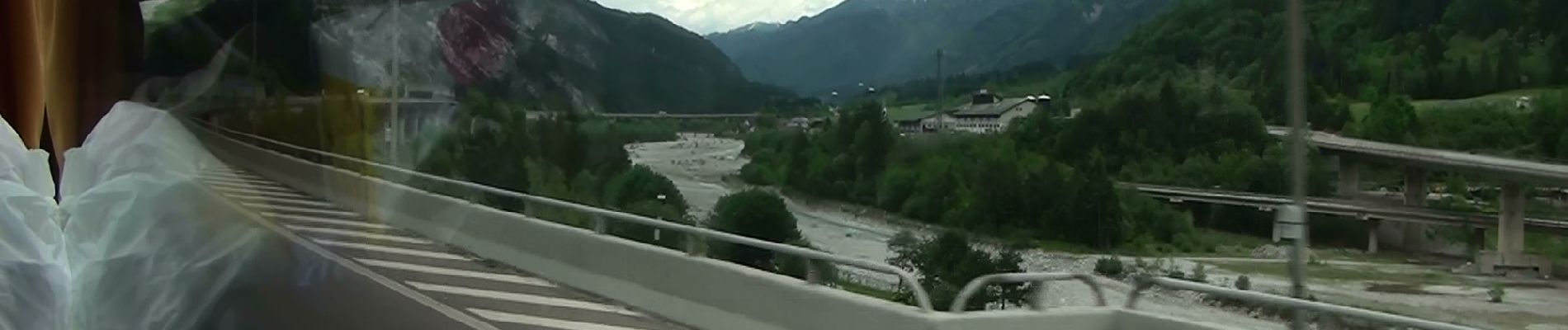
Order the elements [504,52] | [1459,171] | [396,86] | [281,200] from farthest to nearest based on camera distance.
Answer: [504,52] < [1459,171] < [396,86] < [281,200]

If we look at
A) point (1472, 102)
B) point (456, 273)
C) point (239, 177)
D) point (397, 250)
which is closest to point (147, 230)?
point (239, 177)

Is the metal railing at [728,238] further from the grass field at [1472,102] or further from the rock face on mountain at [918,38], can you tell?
the grass field at [1472,102]

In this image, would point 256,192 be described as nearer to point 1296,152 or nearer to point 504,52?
point 504,52

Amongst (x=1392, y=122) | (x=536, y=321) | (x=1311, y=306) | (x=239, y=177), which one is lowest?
Result: (x=536, y=321)

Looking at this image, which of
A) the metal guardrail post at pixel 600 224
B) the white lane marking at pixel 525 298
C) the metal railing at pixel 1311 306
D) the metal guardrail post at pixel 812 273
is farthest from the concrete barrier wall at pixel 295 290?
the metal railing at pixel 1311 306

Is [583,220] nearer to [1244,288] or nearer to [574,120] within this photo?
[574,120]

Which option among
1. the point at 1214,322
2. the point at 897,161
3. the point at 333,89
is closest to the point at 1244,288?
the point at 1214,322
